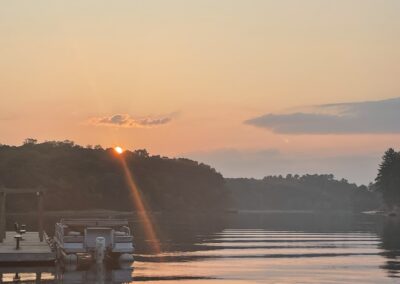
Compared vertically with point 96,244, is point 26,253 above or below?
below

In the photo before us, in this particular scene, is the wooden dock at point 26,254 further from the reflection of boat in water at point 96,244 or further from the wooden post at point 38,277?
the wooden post at point 38,277

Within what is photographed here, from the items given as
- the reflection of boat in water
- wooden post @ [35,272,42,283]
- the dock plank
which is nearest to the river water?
wooden post @ [35,272,42,283]

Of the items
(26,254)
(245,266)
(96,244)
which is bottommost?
(245,266)

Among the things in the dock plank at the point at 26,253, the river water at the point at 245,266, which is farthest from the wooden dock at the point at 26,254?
the river water at the point at 245,266

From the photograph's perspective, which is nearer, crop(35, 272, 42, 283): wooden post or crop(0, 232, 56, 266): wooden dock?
crop(35, 272, 42, 283): wooden post

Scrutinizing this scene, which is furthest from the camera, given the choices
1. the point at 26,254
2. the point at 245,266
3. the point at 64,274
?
the point at 245,266

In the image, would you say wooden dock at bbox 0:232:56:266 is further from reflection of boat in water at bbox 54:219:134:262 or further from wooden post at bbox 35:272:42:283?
wooden post at bbox 35:272:42:283

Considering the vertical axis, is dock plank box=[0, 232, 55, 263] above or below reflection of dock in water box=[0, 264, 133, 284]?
above

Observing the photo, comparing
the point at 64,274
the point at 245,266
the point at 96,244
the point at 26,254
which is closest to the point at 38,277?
the point at 64,274

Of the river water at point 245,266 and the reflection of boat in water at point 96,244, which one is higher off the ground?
the reflection of boat in water at point 96,244

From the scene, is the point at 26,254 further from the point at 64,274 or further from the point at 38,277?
the point at 38,277

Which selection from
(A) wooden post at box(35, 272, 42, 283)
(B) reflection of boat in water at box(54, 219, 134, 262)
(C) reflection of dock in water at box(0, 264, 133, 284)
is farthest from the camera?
(B) reflection of boat in water at box(54, 219, 134, 262)

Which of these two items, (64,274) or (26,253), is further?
(26,253)

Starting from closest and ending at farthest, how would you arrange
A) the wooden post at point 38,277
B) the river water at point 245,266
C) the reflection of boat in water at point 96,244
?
the wooden post at point 38,277
the river water at point 245,266
the reflection of boat in water at point 96,244
